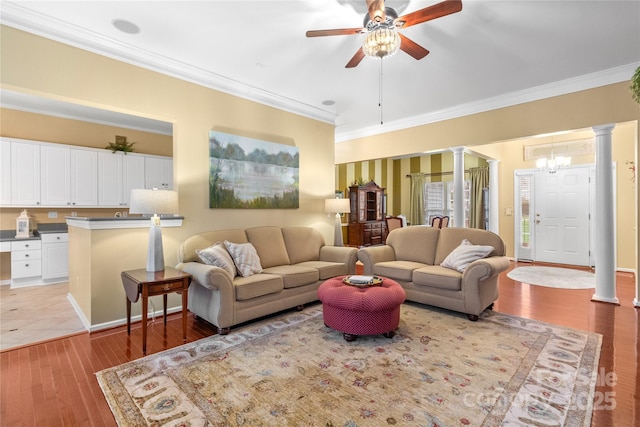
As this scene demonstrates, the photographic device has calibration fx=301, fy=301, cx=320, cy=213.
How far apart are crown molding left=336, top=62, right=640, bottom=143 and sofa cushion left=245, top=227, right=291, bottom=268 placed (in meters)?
3.36

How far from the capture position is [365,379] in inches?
86.9

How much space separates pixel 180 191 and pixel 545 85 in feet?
16.9

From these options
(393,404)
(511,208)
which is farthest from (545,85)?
(393,404)

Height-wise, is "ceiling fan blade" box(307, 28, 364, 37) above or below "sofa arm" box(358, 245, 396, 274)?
above

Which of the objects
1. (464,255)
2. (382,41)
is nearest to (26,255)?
(382,41)

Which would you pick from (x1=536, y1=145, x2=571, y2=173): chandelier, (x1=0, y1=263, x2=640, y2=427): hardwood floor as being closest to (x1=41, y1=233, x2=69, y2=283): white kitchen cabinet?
(x1=0, y1=263, x2=640, y2=427): hardwood floor

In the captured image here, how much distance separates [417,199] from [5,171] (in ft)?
30.9

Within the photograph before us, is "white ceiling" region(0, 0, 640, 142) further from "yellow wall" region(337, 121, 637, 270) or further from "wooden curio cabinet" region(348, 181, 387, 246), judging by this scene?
"wooden curio cabinet" region(348, 181, 387, 246)

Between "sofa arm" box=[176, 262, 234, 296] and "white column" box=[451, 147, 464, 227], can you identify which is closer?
"sofa arm" box=[176, 262, 234, 296]

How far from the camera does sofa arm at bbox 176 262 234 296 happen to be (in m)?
2.88

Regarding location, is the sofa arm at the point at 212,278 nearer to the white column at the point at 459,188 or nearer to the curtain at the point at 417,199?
the white column at the point at 459,188

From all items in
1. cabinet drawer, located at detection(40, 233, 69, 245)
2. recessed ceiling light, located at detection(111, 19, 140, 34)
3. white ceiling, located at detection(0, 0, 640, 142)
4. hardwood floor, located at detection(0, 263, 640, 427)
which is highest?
recessed ceiling light, located at detection(111, 19, 140, 34)

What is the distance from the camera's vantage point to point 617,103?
3.85 meters

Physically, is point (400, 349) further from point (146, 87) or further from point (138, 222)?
point (146, 87)
